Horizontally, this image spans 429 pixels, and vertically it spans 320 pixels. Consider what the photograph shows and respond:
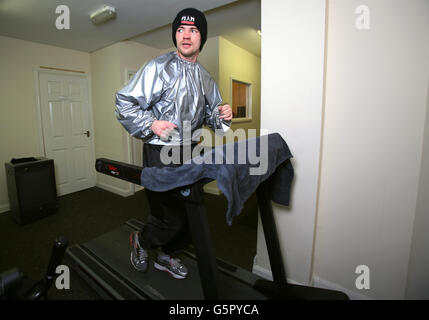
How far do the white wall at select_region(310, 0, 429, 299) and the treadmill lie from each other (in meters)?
0.32

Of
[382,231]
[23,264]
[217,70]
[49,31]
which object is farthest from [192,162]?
[49,31]

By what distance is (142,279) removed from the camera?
159cm

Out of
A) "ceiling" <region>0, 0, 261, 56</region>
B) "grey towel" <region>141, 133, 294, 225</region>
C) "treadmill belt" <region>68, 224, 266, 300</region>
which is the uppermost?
"ceiling" <region>0, 0, 261, 56</region>

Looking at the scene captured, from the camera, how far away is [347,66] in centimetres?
138

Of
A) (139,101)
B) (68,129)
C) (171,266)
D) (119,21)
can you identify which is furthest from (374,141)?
(68,129)

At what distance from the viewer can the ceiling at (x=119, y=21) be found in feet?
7.63

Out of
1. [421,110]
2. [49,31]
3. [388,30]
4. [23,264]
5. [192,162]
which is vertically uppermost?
[49,31]

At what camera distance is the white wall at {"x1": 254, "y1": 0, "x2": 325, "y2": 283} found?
1411 millimetres

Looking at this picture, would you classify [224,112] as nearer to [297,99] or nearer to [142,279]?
[297,99]

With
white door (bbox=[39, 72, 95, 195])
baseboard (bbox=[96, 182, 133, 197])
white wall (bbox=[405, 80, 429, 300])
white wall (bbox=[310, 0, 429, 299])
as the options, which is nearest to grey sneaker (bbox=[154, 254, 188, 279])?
white wall (bbox=[310, 0, 429, 299])

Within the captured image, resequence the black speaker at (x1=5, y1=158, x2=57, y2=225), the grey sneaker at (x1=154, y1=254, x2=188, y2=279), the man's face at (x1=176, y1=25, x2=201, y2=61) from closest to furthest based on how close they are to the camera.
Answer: the man's face at (x1=176, y1=25, x2=201, y2=61) < the grey sneaker at (x1=154, y1=254, x2=188, y2=279) < the black speaker at (x1=5, y1=158, x2=57, y2=225)

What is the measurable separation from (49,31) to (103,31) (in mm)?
672

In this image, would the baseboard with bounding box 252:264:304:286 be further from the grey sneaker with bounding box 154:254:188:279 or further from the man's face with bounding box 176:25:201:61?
the man's face with bounding box 176:25:201:61
